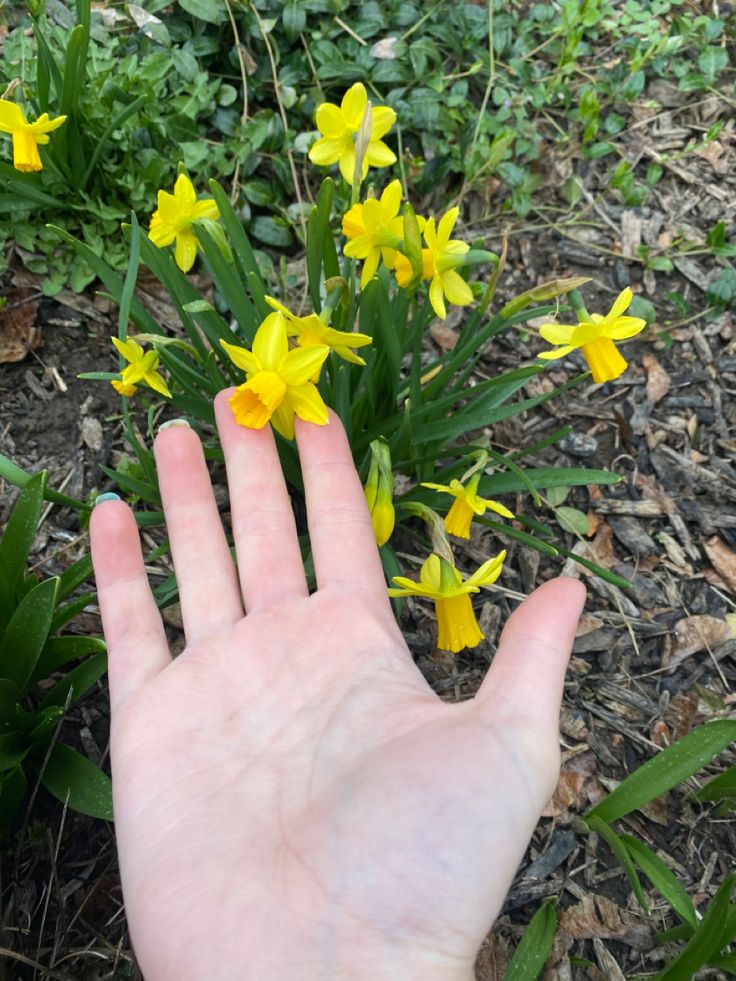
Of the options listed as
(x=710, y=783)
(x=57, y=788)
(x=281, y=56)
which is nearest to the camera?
(x=57, y=788)

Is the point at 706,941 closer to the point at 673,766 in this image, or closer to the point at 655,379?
the point at 673,766

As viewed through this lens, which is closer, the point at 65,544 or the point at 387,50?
the point at 65,544

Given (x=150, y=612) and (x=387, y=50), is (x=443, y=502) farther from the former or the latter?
(x=387, y=50)

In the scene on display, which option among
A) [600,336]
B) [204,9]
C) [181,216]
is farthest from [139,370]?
[204,9]

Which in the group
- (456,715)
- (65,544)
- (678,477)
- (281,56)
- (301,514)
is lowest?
(678,477)

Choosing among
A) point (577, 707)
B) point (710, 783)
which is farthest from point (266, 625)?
point (710, 783)

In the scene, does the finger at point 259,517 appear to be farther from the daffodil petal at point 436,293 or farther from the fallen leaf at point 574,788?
the fallen leaf at point 574,788
